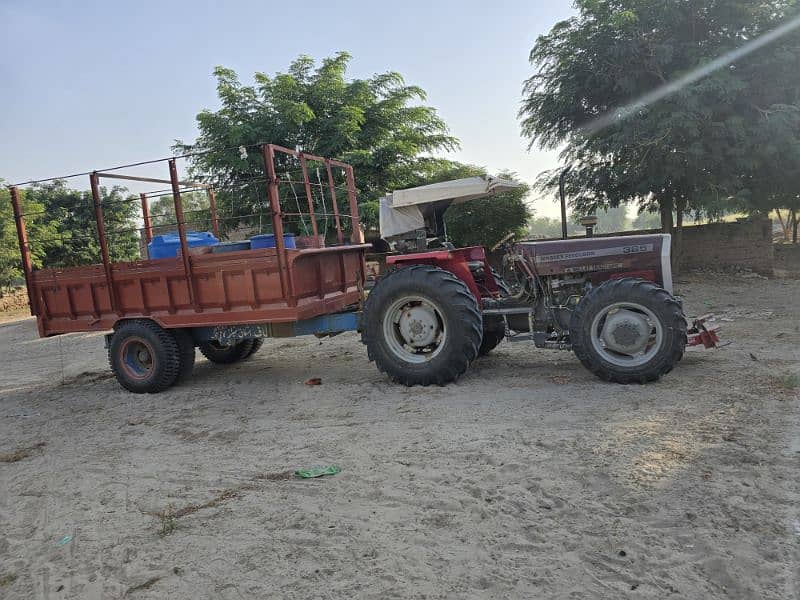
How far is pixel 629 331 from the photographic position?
18.0 feet

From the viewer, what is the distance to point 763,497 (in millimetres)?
3189

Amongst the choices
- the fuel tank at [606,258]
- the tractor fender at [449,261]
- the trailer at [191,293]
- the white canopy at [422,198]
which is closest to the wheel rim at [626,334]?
the fuel tank at [606,258]

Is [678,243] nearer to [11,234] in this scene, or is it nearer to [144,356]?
[144,356]

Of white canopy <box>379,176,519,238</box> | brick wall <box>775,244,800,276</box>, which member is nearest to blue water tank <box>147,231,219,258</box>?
white canopy <box>379,176,519,238</box>

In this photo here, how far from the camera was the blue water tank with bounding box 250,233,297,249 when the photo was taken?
6.68m

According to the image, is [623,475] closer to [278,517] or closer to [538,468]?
[538,468]

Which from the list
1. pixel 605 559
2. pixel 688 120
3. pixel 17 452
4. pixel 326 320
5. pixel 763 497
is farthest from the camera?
pixel 688 120

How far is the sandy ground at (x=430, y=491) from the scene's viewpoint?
277 cm

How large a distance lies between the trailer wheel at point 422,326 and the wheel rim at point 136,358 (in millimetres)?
2922

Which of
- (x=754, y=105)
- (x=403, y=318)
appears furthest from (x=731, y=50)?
(x=403, y=318)

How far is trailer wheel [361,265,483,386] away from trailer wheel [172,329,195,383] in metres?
2.42

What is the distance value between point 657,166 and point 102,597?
13.5m

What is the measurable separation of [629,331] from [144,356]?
572 cm

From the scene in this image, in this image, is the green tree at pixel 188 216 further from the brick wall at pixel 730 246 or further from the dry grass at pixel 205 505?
the brick wall at pixel 730 246
